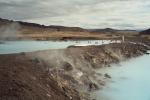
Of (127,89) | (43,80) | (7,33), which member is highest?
(7,33)

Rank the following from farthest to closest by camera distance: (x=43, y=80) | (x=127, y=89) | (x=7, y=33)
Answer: (x=7, y=33), (x=127, y=89), (x=43, y=80)

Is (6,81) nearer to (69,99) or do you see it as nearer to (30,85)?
(30,85)

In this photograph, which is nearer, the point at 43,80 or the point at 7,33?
the point at 43,80

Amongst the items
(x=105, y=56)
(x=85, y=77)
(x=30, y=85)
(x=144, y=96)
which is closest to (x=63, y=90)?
(x=30, y=85)

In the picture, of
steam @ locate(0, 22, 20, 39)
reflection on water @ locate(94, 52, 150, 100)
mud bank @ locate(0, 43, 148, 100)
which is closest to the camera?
mud bank @ locate(0, 43, 148, 100)

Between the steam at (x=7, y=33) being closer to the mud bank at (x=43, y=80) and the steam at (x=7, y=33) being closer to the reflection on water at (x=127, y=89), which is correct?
the reflection on water at (x=127, y=89)

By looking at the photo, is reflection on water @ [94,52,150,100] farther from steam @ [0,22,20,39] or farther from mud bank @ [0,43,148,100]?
steam @ [0,22,20,39]

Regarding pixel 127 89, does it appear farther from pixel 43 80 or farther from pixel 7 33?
pixel 7 33

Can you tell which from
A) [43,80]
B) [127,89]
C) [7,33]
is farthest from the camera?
[7,33]

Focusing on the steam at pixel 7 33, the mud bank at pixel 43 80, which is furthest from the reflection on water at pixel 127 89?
the steam at pixel 7 33

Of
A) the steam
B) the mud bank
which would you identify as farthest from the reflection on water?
the steam

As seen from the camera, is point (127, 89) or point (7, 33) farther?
point (7, 33)

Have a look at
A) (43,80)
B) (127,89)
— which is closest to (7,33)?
(127,89)

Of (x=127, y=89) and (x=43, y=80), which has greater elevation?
(x=43, y=80)
